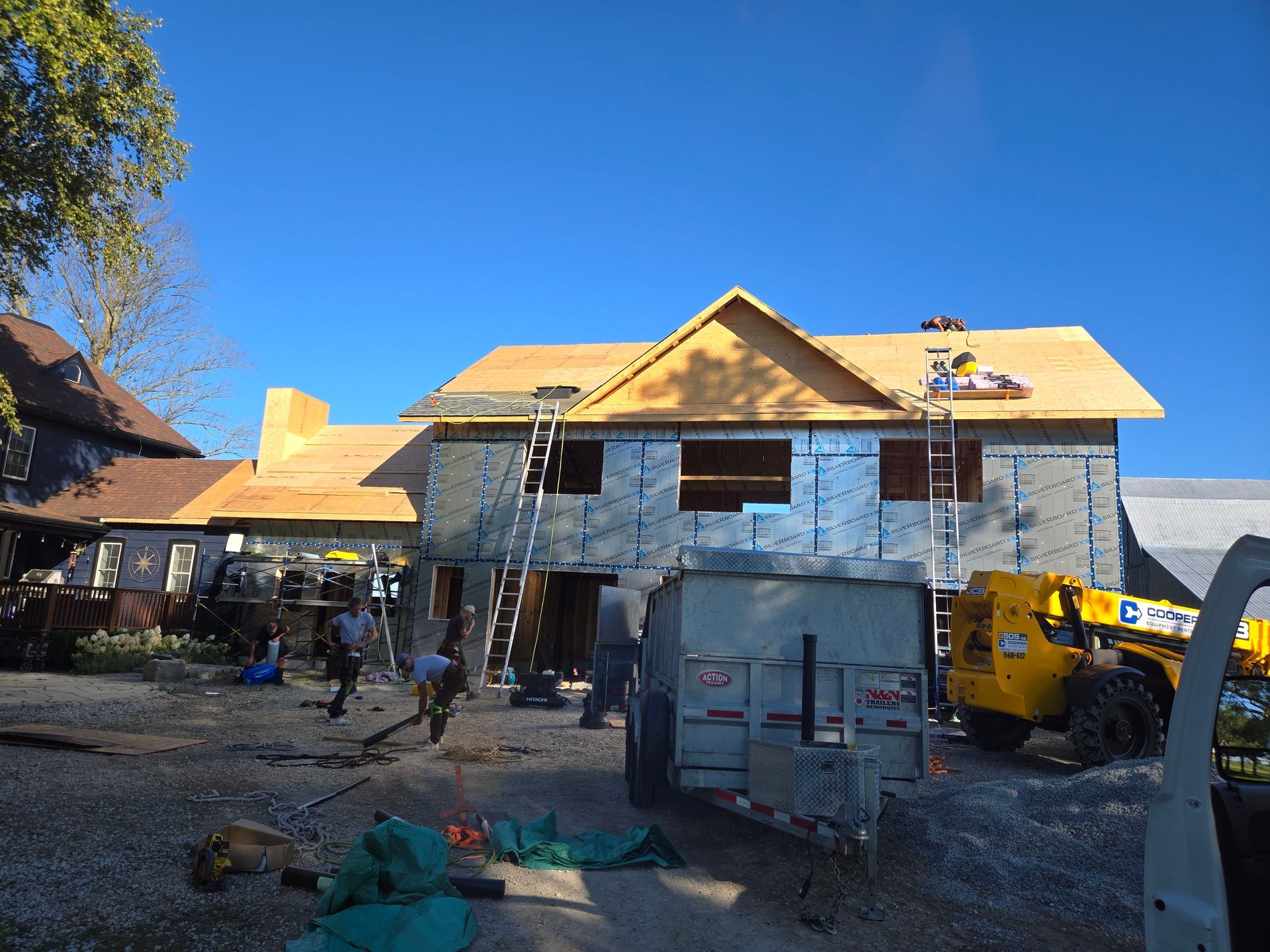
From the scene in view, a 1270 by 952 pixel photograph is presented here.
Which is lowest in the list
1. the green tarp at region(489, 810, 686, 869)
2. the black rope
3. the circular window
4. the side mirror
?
the black rope

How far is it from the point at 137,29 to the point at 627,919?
19285 millimetres

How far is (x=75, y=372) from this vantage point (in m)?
27.0

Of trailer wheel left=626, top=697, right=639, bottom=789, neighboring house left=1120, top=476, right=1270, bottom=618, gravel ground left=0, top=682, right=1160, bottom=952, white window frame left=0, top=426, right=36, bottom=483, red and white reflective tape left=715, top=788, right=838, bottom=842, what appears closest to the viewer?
gravel ground left=0, top=682, right=1160, bottom=952

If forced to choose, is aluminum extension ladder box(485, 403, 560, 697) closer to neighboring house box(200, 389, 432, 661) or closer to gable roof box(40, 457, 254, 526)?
neighboring house box(200, 389, 432, 661)

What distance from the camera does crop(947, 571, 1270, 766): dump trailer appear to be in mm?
9789

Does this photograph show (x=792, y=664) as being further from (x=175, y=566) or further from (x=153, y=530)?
(x=153, y=530)

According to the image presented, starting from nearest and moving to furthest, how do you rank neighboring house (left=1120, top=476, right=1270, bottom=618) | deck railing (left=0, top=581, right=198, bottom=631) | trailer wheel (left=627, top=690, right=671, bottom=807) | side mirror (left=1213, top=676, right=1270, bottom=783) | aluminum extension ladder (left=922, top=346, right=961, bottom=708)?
side mirror (left=1213, top=676, right=1270, bottom=783) < trailer wheel (left=627, top=690, right=671, bottom=807) < aluminum extension ladder (left=922, top=346, right=961, bottom=708) < deck railing (left=0, top=581, right=198, bottom=631) < neighboring house (left=1120, top=476, right=1270, bottom=618)

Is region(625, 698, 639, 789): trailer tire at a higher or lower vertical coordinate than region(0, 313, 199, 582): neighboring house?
lower

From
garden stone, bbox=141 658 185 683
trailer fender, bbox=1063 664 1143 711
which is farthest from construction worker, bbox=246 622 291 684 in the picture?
trailer fender, bbox=1063 664 1143 711

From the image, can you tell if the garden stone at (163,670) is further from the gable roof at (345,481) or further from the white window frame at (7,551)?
the white window frame at (7,551)

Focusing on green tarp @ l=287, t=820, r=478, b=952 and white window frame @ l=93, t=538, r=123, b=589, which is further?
white window frame @ l=93, t=538, r=123, b=589

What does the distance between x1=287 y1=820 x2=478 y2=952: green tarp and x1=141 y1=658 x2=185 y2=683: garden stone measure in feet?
42.5

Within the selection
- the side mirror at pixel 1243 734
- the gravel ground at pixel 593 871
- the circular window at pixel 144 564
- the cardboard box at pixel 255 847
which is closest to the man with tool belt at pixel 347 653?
the gravel ground at pixel 593 871

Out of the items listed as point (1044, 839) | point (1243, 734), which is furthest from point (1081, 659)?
point (1243, 734)
